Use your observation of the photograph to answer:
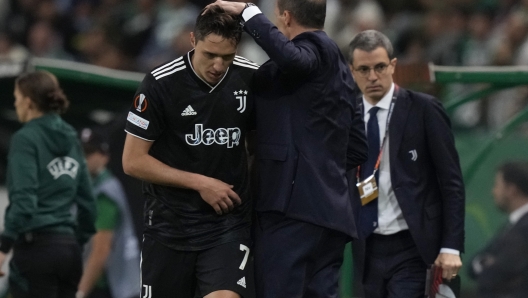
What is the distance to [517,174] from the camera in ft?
24.8

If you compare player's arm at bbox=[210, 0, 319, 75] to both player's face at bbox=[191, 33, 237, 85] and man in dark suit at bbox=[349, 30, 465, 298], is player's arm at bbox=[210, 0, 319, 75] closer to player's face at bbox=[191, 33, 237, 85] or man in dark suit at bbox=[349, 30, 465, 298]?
player's face at bbox=[191, 33, 237, 85]

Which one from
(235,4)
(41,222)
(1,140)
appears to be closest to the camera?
(235,4)

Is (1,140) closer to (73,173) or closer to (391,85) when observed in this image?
(73,173)

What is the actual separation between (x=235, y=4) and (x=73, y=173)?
6.61 feet

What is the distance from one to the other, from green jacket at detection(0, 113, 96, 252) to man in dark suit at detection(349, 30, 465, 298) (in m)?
1.80

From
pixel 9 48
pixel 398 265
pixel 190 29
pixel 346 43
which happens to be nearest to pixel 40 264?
pixel 398 265

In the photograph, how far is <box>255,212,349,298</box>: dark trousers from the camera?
4422mm

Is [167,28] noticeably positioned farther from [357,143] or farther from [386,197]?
[357,143]

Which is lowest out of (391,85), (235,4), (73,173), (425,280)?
(425,280)

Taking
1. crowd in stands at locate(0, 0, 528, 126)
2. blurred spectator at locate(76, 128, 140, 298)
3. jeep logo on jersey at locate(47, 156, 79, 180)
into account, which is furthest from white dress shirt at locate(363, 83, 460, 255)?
blurred spectator at locate(76, 128, 140, 298)

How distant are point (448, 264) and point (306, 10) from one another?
1569 millimetres

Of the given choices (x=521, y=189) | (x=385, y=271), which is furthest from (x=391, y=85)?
(x=521, y=189)

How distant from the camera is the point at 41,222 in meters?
A: 5.82

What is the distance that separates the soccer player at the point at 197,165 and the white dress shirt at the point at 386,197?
867 millimetres
